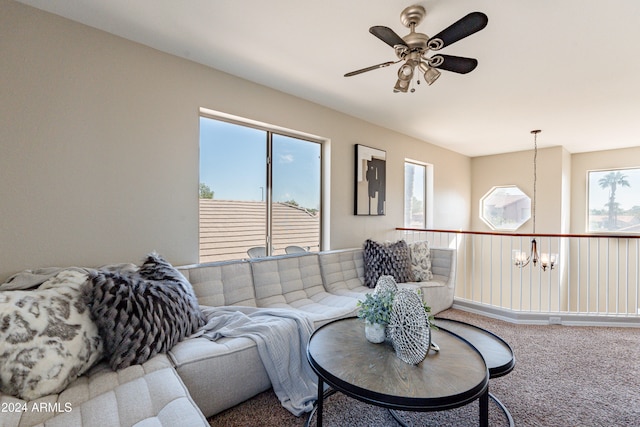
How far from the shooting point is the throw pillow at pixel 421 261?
11.4 ft

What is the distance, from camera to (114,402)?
3.72 feet

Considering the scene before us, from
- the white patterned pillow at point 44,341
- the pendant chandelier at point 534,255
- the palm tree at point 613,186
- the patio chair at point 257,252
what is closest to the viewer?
the white patterned pillow at point 44,341

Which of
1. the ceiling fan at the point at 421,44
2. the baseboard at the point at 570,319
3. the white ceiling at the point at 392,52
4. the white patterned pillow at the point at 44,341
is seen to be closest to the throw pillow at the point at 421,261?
the baseboard at the point at 570,319

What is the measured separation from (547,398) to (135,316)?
2505 millimetres

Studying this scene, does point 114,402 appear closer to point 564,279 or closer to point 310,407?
point 310,407

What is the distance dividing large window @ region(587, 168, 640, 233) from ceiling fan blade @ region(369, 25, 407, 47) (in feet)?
20.8

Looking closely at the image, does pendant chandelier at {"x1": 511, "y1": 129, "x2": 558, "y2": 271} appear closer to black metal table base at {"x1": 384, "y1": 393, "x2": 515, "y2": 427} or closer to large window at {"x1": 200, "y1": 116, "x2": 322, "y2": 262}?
black metal table base at {"x1": 384, "y1": 393, "x2": 515, "y2": 427}

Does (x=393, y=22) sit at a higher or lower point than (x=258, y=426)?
higher

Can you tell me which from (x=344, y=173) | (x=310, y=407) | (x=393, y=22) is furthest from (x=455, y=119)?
(x=310, y=407)

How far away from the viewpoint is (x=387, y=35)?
5.42 feet

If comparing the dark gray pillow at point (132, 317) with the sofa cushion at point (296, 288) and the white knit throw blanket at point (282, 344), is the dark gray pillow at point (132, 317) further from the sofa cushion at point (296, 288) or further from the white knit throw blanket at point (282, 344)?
the sofa cushion at point (296, 288)

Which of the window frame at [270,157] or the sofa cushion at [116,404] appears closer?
the sofa cushion at [116,404]

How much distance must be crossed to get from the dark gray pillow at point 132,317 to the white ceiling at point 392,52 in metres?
1.71

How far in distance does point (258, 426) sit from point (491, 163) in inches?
256
